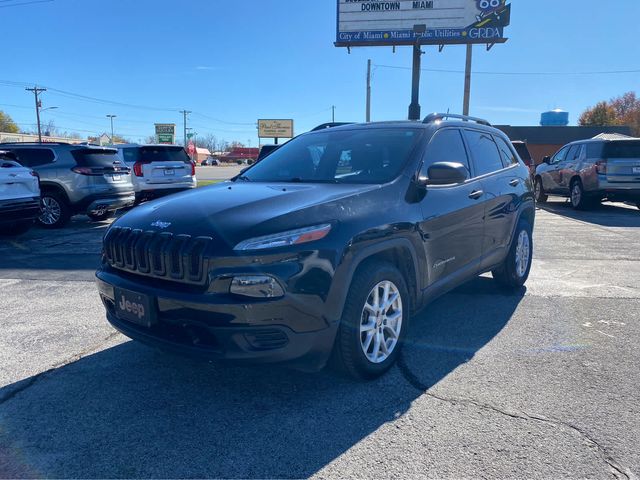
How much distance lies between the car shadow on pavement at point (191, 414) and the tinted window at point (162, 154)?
8.96m

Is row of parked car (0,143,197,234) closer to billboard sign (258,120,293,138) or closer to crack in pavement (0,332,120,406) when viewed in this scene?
crack in pavement (0,332,120,406)

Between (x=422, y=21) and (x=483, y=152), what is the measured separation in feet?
60.3

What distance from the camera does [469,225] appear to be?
418cm

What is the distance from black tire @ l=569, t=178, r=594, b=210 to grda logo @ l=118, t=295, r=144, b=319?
13.0 metres

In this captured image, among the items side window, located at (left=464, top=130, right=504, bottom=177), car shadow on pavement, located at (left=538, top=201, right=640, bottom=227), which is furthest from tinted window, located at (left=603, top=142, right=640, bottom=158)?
side window, located at (left=464, top=130, right=504, bottom=177)

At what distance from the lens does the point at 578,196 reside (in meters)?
13.3

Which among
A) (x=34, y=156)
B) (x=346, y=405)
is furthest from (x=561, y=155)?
(x=346, y=405)

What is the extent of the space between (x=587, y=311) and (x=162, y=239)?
4029 mm

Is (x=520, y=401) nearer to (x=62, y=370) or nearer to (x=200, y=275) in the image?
(x=200, y=275)

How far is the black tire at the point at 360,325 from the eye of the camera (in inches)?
115

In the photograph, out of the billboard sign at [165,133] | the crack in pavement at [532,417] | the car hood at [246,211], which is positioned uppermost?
the billboard sign at [165,133]

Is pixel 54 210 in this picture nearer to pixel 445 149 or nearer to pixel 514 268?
pixel 445 149

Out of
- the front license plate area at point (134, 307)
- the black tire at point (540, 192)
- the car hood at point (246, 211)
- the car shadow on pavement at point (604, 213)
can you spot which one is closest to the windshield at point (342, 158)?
the car hood at point (246, 211)

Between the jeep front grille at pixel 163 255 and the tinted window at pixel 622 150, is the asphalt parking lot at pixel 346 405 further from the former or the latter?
the tinted window at pixel 622 150
